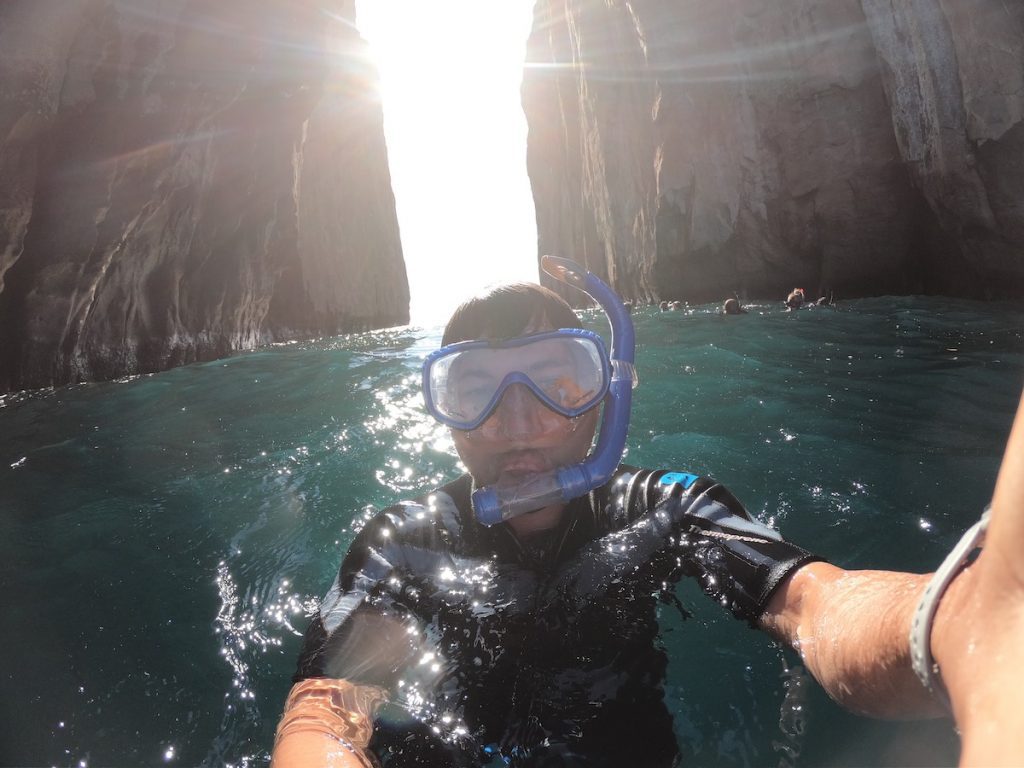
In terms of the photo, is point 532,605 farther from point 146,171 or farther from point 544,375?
point 146,171

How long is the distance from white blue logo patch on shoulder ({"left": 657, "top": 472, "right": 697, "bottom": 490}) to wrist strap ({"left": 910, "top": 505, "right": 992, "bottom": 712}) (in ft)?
3.54

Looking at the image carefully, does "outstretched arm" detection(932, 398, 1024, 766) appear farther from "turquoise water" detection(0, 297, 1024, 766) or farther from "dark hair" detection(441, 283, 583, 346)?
"dark hair" detection(441, 283, 583, 346)

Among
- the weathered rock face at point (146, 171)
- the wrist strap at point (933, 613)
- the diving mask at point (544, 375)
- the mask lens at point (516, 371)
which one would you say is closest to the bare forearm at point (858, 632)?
the wrist strap at point (933, 613)

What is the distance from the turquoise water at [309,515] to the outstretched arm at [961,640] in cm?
65

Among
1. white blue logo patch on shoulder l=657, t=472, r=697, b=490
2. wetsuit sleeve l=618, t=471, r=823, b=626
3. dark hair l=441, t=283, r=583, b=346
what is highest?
dark hair l=441, t=283, r=583, b=346

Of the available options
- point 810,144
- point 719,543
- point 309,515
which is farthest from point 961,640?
point 810,144

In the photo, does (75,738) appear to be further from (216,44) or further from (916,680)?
(216,44)

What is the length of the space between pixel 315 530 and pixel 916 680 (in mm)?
2859

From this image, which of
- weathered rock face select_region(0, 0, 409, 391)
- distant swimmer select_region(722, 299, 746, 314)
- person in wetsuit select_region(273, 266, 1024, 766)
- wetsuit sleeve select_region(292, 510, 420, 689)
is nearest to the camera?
person in wetsuit select_region(273, 266, 1024, 766)

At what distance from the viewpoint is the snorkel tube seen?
149cm

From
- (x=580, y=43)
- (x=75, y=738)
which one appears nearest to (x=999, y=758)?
(x=75, y=738)

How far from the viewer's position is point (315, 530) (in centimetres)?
301

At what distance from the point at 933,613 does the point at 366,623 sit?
4.18 feet

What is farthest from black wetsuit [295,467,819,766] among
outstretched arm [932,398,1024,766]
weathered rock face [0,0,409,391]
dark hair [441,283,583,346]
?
weathered rock face [0,0,409,391]
